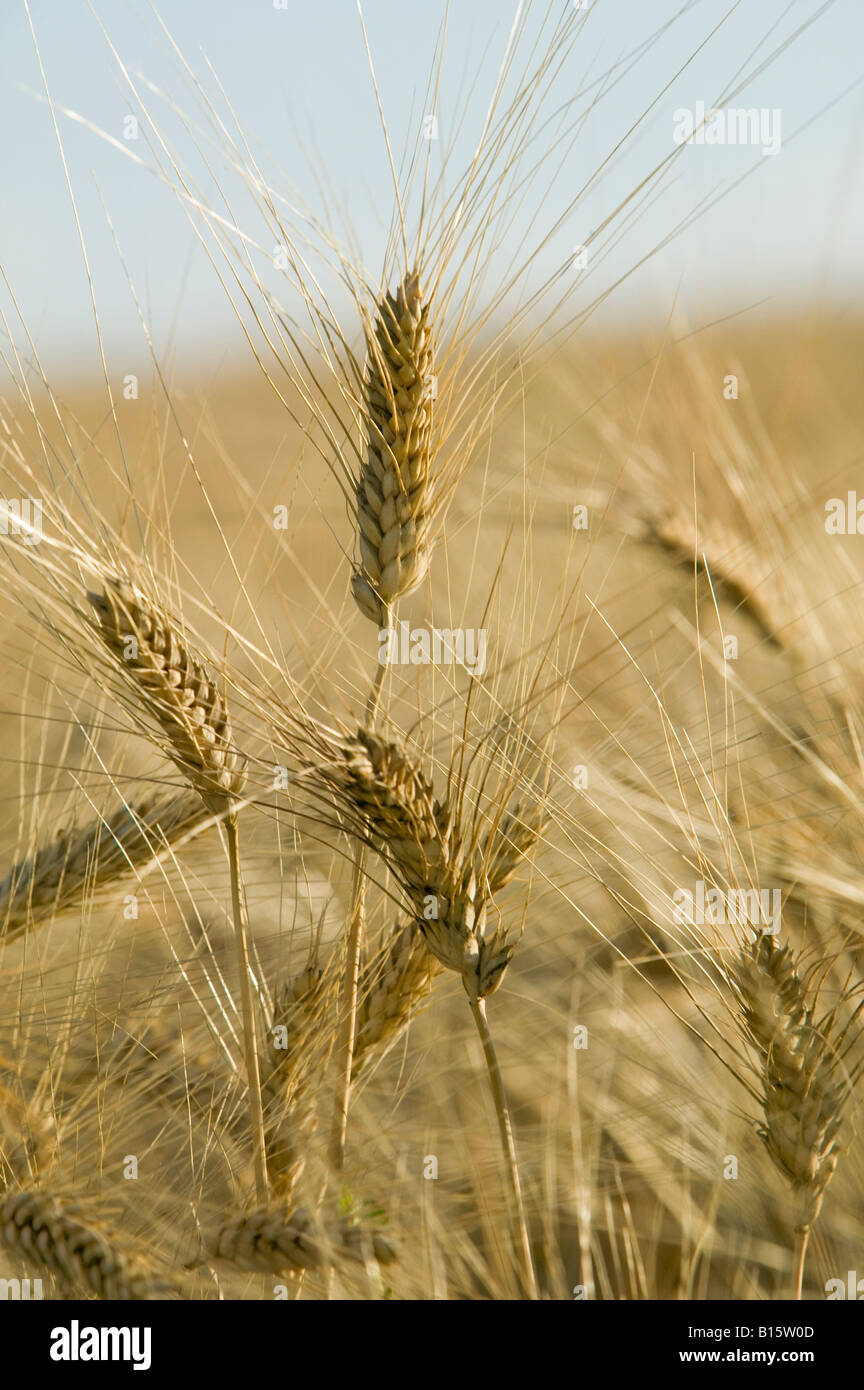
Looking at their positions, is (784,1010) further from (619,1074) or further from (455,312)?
(455,312)

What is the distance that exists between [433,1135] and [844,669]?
2.66ft

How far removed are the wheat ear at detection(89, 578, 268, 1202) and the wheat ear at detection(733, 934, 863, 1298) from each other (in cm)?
49

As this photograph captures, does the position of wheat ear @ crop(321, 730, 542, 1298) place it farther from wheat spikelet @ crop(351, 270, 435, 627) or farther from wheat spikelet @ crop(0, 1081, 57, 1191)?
wheat spikelet @ crop(0, 1081, 57, 1191)

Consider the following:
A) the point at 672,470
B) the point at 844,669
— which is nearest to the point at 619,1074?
the point at 844,669

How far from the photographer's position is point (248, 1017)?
94 centimetres

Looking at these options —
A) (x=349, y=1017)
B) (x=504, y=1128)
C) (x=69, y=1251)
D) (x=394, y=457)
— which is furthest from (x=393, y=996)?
(x=394, y=457)

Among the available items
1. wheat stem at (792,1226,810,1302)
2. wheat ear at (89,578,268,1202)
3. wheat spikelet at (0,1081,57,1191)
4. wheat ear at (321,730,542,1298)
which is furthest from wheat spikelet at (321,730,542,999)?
wheat spikelet at (0,1081,57,1191)

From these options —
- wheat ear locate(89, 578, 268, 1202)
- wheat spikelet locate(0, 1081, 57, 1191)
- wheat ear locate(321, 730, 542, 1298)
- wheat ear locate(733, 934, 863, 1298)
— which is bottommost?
wheat spikelet locate(0, 1081, 57, 1191)

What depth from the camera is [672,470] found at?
1.66m

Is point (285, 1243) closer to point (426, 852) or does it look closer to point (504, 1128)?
point (504, 1128)

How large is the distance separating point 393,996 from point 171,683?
0.45m

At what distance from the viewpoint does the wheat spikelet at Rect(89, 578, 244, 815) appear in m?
0.83

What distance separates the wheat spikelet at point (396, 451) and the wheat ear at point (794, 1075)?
49 cm
